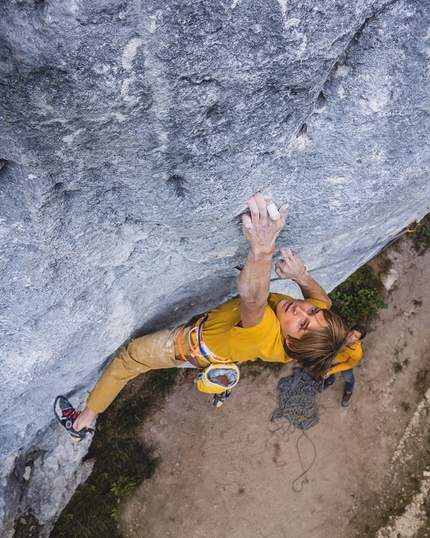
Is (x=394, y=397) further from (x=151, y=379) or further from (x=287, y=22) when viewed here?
(x=287, y=22)

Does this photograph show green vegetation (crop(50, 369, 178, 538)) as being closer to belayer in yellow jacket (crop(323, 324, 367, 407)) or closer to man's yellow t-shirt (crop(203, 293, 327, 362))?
belayer in yellow jacket (crop(323, 324, 367, 407))

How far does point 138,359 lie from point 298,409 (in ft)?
10.3

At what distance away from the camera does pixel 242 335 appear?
3.00 meters

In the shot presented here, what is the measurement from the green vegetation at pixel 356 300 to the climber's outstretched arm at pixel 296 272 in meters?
2.87

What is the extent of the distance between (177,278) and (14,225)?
61.7 inches

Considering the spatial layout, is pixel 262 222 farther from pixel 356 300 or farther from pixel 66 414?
pixel 356 300

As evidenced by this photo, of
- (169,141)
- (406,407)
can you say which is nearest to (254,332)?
(169,141)

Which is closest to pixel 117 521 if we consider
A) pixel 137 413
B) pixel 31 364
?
pixel 137 413

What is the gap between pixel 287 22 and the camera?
5.26ft

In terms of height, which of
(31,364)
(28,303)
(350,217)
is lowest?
(350,217)

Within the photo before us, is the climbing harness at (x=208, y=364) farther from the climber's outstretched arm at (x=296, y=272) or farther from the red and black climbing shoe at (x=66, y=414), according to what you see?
the red and black climbing shoe at (x=66, y=414)

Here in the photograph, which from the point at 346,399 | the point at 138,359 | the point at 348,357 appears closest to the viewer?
the point at 138,359

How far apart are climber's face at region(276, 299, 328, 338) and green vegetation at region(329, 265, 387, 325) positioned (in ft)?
10.8

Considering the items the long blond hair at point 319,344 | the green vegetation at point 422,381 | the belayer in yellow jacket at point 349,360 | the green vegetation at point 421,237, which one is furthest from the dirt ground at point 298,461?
the long blond hair at point 319,344
